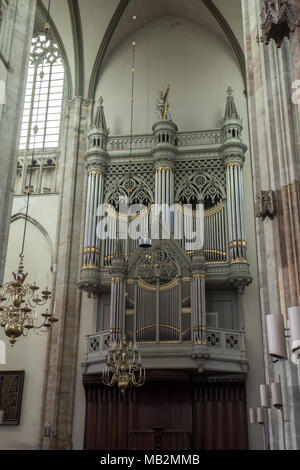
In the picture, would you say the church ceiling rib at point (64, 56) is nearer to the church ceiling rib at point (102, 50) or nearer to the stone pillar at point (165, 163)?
the church ceiling rib at point (102, 50)

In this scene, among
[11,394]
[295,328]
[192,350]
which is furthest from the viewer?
[11,394]

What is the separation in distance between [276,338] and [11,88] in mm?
9200

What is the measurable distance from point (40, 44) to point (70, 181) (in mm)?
6059

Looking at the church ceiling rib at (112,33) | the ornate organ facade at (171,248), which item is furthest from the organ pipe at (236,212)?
the church ceiling rib at (112,33)

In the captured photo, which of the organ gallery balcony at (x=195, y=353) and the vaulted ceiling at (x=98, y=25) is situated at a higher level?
the vaulted ceiling at (x=98, y=25)

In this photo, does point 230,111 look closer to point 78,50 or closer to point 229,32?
point 229,32

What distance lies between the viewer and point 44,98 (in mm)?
19672

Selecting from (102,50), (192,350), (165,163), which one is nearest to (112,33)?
(102,50)

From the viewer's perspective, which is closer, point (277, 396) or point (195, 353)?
point (277, 396)

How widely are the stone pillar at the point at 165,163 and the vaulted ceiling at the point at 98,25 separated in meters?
3.52

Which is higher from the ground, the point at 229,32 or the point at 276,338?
the point at 229,32

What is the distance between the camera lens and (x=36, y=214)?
18000 mm

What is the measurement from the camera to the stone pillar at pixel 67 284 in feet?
50.5
